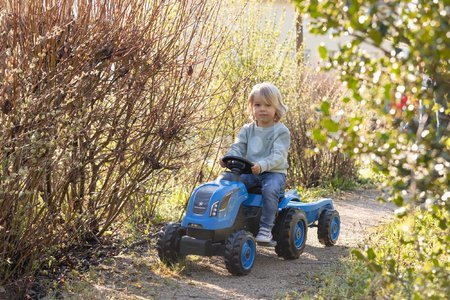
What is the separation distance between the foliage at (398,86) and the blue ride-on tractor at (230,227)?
6.82 feet

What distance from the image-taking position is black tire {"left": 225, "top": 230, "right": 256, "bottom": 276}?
5.25 metres

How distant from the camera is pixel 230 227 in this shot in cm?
548

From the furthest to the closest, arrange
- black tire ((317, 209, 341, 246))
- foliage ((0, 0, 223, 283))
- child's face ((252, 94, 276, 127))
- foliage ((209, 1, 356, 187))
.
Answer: foliage ((209, 1, 356, 187))
black tire ((317, 209, 341, 246))
child's face ((252, 94, 276, 127))
foliage ((0, 0, 223, 283))

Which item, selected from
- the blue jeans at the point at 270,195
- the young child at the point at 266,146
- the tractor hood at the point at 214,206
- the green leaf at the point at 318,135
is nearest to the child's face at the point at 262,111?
the young child at the point at 266,146

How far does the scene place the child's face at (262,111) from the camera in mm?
5992

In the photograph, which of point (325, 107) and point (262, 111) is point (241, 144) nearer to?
point (262, 111)

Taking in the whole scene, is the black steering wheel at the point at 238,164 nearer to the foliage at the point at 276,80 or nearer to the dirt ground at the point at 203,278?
the dirt ground at the point at 203,278

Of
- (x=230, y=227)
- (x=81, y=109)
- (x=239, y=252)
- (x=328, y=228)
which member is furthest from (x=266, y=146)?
(x=81, y=109)

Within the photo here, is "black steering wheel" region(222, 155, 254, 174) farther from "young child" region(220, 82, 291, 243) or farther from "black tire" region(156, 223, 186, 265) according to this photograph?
"black tire" region(156, 223, 186, 265)

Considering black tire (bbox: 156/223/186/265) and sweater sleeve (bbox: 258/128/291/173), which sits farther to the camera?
sweater sleeve (bbox: 258/128/291/173)

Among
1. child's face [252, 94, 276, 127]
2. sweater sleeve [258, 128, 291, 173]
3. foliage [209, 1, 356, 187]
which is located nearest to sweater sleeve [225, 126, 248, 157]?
child's face [252, 94, 276, 127]

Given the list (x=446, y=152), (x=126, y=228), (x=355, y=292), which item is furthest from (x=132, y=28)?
(x=446, y=152)

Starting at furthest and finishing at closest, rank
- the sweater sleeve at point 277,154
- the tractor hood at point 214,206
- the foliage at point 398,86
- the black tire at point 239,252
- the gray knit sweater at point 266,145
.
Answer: the gray knit sweater at point 266,145, the sweater sleeve at point 277,154, the tractor hood at point 214,206, the black tire at point 239,252, the foliage at point 398,86

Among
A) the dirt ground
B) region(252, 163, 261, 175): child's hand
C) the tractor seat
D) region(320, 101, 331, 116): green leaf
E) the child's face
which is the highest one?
the child's face
